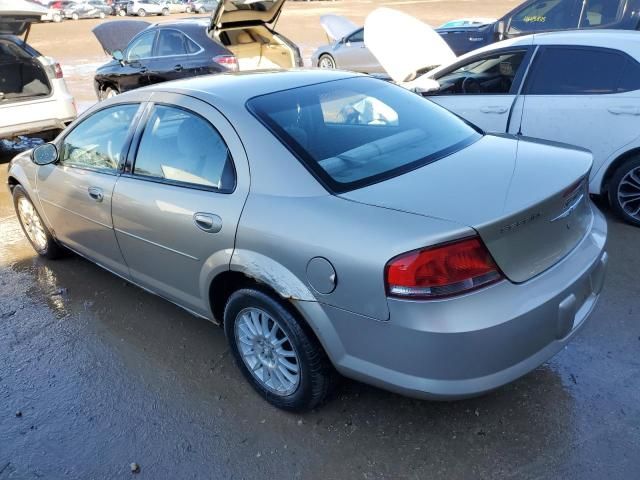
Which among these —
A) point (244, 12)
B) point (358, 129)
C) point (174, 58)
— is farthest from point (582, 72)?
point (174, 58)

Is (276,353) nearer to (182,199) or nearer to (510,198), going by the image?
(182,199)

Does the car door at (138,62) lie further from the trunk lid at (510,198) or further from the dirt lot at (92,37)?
the trunk lid at (510,198)

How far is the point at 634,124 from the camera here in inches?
165

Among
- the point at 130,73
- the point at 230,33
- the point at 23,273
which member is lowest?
the point at 23,273

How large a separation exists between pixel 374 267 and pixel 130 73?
28.5 ft

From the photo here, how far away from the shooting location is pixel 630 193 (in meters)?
4.35

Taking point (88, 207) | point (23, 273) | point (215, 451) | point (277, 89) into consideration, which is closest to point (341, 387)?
point (215, 451)

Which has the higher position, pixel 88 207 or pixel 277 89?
pixel 277 89

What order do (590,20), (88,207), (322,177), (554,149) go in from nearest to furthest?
(322,177) < (554,149) < (88,207) < (590,20)

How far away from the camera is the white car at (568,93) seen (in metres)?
4.26

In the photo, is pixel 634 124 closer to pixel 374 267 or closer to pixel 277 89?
pixel 277 89

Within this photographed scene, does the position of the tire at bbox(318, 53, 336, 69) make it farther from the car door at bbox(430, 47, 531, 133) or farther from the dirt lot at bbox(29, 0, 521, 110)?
the car door at bbox(430, 47, 531, 133)

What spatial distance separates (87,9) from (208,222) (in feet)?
129

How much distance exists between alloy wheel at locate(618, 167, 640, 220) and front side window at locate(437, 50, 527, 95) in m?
1.20
